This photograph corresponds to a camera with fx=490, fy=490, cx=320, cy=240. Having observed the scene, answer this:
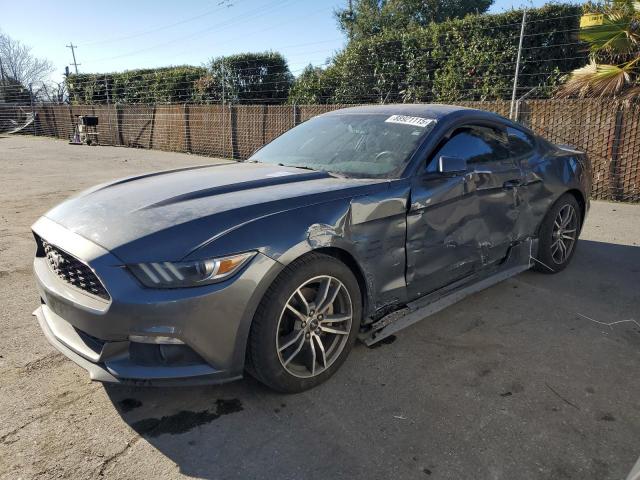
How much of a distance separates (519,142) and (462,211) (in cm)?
123

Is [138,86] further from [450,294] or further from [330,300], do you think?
[330,300]

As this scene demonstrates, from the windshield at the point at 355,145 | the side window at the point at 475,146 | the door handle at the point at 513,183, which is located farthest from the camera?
the door handle at the point at 513,183

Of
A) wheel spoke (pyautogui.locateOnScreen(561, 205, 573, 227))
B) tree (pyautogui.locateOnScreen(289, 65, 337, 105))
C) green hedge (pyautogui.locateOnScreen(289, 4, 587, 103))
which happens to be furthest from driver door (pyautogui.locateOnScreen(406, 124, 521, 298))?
tree (pyautogui.locateOnScreen(289, 65, 337, 105))

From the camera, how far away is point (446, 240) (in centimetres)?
336

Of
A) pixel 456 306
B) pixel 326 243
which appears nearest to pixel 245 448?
pixel 326 243

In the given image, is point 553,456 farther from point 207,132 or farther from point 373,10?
point 373,10

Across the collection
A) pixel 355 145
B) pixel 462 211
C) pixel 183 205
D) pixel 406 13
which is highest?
pixel 406 13

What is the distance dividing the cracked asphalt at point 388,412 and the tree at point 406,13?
87.2 feet

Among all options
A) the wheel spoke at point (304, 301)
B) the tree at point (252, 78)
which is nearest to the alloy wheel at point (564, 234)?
the wheel spoke at point (304, 301)

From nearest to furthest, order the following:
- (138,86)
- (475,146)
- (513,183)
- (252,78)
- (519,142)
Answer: (475,146) < (513,183) < (519,142) < (252,78) < (138,86)

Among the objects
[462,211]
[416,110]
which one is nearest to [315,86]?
[416,110]

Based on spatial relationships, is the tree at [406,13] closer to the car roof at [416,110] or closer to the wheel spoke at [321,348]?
the car roof at [416,110]

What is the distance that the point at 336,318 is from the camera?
2.83 metres

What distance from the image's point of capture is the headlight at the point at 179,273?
7.37 ft
